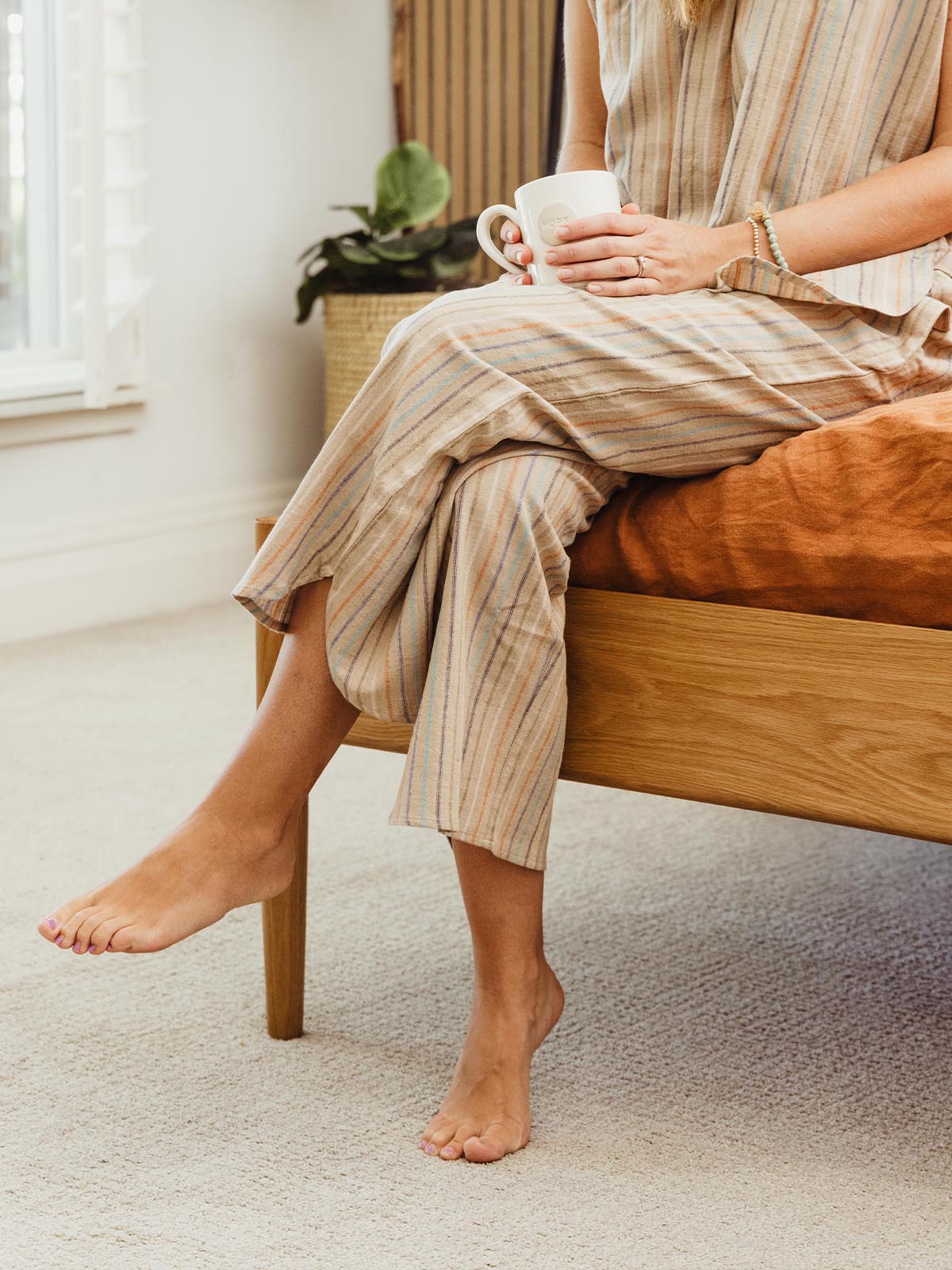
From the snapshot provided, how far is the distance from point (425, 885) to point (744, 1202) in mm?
616

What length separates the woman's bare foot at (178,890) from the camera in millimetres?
1028

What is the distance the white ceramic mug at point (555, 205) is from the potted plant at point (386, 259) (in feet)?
5.67

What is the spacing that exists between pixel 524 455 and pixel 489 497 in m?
0.04

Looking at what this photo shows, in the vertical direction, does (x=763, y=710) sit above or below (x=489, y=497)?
below

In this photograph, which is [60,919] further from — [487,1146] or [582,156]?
[582,156]

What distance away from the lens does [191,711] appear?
2141mm

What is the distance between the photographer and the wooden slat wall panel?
10.7 ft

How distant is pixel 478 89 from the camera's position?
3.34 meters

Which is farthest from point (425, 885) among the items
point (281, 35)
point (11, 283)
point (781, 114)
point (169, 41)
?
point (281, 35)

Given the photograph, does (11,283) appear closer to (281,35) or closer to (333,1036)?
(281,35)

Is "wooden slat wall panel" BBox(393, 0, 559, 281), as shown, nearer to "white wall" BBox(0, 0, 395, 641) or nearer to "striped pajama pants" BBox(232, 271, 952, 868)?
"white wall" BBox(0, 0, 395, 641)

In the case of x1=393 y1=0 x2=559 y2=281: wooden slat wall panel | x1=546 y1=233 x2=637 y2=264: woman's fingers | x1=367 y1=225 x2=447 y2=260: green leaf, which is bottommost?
x1=546 y1=233 x2=637 y2=264: woman's fingers

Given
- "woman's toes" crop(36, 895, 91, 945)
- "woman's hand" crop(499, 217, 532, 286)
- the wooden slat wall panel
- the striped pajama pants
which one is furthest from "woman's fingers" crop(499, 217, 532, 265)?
the wooden slat wall panel

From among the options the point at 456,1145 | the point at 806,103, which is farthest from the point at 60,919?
the point at 806,103
